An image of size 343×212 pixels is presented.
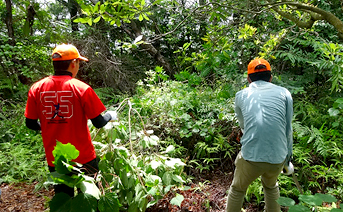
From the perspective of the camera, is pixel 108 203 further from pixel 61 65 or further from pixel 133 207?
pixel 61 65

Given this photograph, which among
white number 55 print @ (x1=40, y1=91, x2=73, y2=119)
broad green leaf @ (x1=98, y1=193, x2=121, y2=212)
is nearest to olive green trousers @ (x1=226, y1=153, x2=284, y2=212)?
broad green leaf @ (x1=98, y1=193, x2=121, y2=212)

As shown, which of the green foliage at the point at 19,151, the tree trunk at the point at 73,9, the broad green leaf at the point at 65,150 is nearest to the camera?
the broad green leaf at the point at 65,150

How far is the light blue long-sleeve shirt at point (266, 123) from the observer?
Answer: 2.24 meters

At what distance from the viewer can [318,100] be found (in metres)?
4.70

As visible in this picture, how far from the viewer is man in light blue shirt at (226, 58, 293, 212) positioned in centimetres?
224

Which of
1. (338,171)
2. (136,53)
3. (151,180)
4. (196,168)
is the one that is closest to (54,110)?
(151,180)

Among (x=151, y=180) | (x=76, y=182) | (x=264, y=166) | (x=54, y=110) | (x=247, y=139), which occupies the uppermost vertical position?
(x=54, y=110)

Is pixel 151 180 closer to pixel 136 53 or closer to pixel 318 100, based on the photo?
pixel 318 100

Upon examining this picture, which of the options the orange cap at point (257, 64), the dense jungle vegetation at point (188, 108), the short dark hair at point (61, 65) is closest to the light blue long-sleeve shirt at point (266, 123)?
the orange cap at point (257, 64)

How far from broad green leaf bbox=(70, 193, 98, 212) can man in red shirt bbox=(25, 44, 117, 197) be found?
0.63 metres

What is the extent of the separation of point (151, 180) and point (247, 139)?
112cm

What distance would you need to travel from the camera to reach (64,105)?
6.74ft

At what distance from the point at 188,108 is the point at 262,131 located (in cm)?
238

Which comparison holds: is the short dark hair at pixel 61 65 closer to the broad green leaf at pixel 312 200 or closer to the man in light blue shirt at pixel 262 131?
the man in light blue shirt at pixel 262 131
